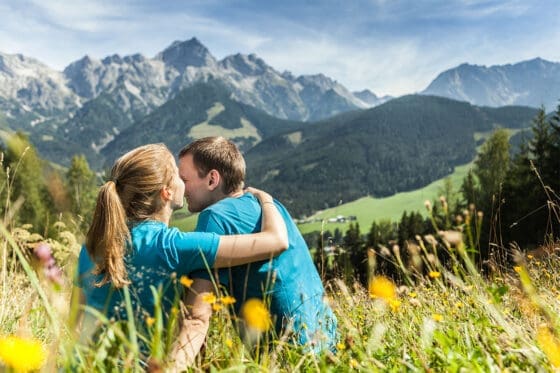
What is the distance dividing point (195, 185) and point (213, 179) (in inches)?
6.8

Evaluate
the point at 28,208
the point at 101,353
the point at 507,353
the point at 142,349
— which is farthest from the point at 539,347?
the point at 28,208

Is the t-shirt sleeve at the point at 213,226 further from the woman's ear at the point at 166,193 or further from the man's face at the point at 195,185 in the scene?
the man's face at the point at 195,185

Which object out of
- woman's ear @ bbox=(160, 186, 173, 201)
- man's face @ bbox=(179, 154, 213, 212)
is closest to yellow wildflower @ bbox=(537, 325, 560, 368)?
woman's ear @ bbox=(160, 186, 173, 201)

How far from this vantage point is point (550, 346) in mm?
1779

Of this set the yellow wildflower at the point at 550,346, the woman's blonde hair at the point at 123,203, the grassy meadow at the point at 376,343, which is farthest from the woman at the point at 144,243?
the yellow wildflower at the point at 550,346

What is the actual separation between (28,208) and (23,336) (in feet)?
202

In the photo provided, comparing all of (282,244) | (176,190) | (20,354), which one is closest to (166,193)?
(176,190)

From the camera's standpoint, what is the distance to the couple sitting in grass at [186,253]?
294 centimetres

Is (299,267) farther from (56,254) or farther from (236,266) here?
(56,254)

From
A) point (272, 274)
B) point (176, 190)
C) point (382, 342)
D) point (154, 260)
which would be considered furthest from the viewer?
point (176, 190)

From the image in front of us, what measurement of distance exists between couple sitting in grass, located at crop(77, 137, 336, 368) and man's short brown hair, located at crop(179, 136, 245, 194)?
0.06 feet

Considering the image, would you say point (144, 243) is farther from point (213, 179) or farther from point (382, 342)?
point (382, 342)

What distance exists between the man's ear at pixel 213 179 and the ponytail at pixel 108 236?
3.05ft

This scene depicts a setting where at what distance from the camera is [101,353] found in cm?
169
